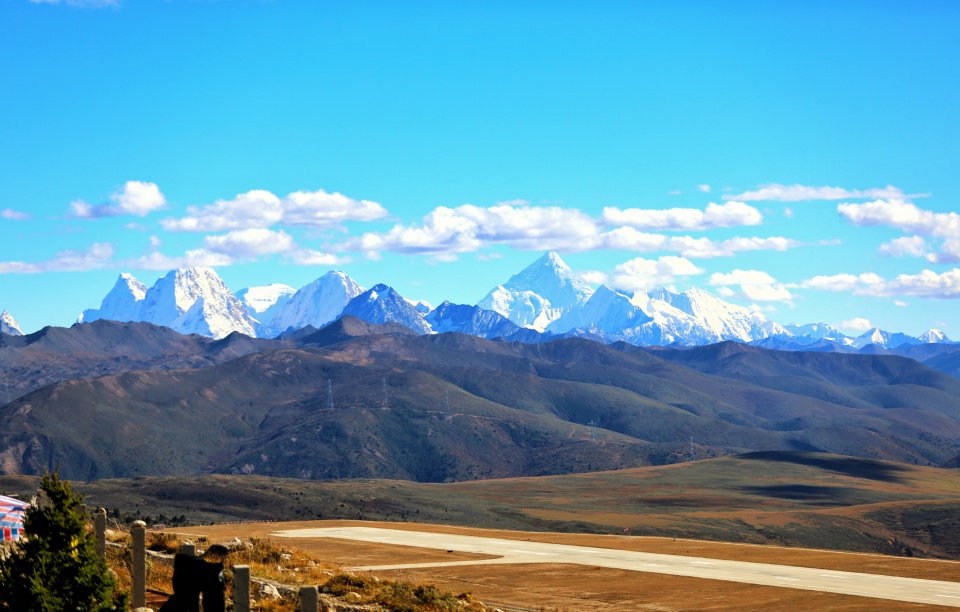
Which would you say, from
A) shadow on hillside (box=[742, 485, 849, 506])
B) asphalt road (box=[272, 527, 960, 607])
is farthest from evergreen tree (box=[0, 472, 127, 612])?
shadow on hillside (box=[742, 485, 849, 506])

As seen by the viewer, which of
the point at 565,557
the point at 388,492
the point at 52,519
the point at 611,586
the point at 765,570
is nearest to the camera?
the point at 52,519

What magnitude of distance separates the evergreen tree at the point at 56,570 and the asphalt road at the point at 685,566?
2254cm

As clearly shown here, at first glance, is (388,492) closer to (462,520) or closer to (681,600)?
(462,520)

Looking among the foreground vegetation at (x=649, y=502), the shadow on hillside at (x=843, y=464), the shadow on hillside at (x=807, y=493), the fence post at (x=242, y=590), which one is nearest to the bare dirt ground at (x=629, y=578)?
the fence post at (x=242, y=590)

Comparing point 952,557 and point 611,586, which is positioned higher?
point 611,586

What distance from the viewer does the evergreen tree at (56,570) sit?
16.5 m

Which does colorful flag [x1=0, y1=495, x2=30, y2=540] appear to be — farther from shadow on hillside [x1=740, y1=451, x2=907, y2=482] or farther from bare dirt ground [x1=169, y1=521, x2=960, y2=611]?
shadow on hillside [x1=740, y1=451, x2=907, y2=482]

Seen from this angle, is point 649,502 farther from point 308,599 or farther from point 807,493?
point 308,599

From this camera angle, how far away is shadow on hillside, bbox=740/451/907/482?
572ft

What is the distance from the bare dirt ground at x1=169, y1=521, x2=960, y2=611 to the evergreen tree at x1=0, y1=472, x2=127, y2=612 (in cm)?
1427

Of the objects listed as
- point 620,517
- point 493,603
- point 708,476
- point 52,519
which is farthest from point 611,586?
point 708,476

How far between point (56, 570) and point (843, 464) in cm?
18374

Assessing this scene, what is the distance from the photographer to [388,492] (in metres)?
135

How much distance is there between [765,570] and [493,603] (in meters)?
14.5
